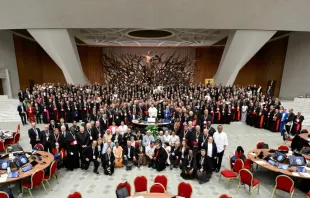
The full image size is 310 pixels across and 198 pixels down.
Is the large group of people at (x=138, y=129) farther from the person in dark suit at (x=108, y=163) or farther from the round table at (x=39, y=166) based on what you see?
the round table at (x=39, y=166)

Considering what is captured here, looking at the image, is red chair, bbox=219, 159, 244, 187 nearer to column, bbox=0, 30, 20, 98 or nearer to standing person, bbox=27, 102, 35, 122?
standing person, bbox=27, 102, 35, 122

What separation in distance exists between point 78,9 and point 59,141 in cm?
1098

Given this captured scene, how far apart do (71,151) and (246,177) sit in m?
5.53

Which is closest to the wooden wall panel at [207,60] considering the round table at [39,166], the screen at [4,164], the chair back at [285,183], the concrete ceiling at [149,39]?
the concrete ceiling at [149,39]

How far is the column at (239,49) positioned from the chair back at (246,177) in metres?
14.5

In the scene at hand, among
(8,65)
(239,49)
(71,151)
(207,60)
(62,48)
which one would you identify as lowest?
(71,151)

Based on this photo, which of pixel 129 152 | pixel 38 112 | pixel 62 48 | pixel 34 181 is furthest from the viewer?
pixel 62 48

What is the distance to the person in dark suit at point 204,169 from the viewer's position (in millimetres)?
6195

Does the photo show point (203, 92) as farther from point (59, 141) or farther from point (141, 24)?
point (59, 141)

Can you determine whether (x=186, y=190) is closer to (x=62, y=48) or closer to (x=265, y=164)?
(x=265, y=164)

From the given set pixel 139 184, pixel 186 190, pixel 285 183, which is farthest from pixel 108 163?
pixel 285 183

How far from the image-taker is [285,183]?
4.98m

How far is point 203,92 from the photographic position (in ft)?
50.8

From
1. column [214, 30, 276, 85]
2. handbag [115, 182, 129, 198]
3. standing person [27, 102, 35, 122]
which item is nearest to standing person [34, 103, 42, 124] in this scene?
standing person [27, 102, 35, 122]
